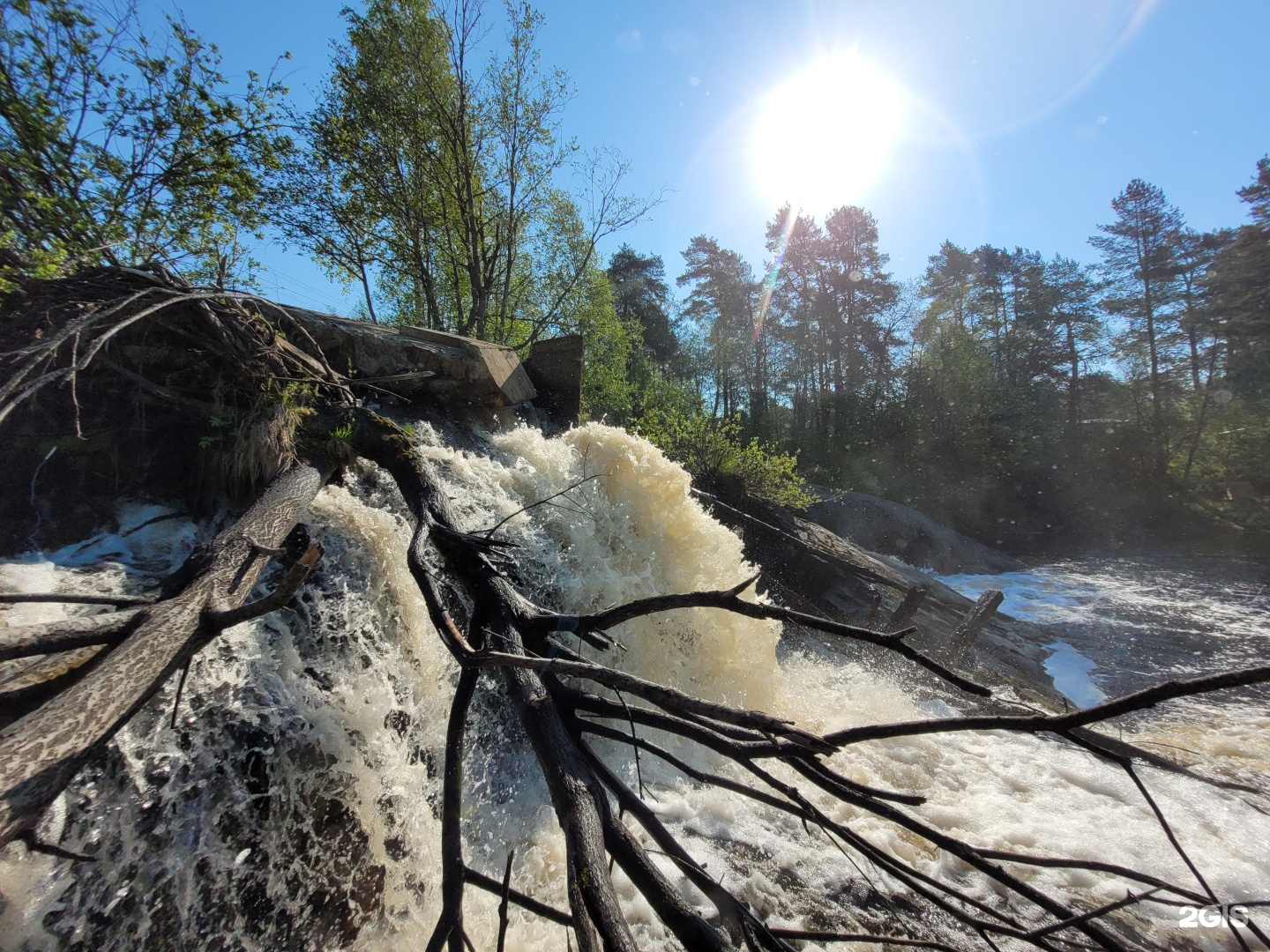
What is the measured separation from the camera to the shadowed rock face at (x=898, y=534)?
571 inches

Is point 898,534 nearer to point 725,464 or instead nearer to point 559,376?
point 725,464

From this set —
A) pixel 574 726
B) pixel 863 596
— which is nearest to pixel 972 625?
pixel 863 596

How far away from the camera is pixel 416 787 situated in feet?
9.30

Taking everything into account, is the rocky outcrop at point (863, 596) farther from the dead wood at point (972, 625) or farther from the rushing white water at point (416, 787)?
the rushing white water at point (416, 787)

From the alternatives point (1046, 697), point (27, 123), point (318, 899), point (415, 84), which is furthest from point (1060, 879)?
point (415, 84)

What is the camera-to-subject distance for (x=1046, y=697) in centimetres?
694

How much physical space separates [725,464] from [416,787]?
7.95m

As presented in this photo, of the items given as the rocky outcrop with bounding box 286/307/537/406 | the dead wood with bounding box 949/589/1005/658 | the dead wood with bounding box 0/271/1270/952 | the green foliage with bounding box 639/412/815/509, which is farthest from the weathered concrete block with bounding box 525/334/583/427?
the dead wood with bounding box 949/589/1005/658

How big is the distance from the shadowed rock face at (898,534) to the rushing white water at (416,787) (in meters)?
9.71

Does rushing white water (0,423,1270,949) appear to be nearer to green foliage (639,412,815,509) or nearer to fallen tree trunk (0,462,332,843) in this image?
fallen tree trunk (0,462,332,843)

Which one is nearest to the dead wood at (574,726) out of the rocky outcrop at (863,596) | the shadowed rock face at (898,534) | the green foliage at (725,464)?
the rocky outcrop at (863,596)

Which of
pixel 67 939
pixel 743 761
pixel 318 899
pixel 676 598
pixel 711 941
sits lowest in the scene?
pixel 318 899

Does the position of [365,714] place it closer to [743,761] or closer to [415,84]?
[743,761]

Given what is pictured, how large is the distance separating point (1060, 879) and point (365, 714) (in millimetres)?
4176
